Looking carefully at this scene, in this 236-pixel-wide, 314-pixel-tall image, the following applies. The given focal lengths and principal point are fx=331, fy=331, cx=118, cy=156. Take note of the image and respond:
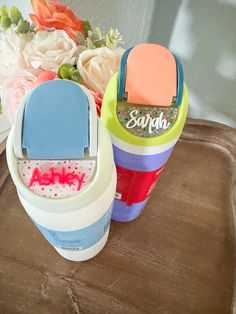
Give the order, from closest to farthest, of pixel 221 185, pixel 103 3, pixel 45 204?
pixel 45 204 < pixel 221 185 < pixel 103 3

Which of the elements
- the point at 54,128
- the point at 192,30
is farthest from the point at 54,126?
the point at 192,30

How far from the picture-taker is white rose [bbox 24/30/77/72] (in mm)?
382

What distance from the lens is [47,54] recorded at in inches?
15.1

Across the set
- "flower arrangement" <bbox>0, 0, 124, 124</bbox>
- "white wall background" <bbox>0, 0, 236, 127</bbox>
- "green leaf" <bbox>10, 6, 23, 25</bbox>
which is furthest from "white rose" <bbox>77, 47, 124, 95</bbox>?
"white wall background" <bbox>0, 0, 236, 127</bbox>

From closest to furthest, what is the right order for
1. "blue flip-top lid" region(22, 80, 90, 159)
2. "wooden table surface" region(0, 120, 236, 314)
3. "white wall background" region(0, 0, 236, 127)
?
"blue flip-top lid" region(22, 80, 90, 159) < "wooden table surface" region(0, 120, 236, 314) < "white wall background" region(0, 0, 236, 127)

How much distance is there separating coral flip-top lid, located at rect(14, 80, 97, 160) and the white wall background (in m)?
0.35

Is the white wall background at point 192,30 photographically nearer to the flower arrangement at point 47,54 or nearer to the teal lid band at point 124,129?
the flower arrangement at point 47,54

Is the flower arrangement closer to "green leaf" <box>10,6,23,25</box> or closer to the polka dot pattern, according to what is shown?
"green leaf" <box>10,6,23,25</box>

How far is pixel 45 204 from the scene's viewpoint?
0.25 meters

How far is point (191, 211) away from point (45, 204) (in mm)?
234

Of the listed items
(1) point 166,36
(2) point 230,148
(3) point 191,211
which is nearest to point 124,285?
(3) point 191,211

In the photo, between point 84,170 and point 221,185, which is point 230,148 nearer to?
point 221,185

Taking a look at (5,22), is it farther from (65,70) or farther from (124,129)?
(124,129)

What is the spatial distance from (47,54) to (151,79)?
0.15 metres
